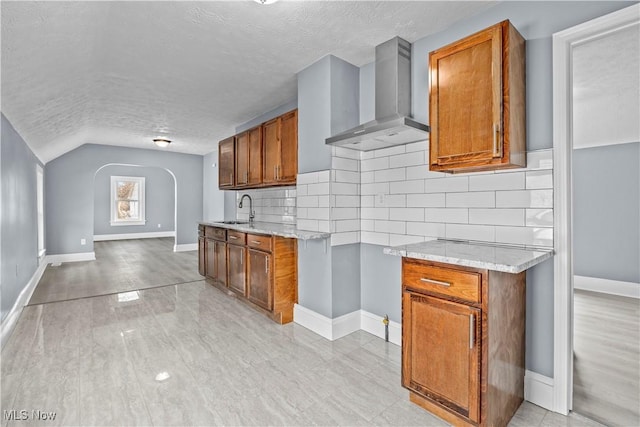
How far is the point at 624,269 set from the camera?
4457 mm

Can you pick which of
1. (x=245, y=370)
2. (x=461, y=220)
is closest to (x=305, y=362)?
(x=245, y=370)

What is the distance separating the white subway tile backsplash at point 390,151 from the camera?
2762 mm

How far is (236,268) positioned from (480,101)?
3131 millimetres

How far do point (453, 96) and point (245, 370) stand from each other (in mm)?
2385

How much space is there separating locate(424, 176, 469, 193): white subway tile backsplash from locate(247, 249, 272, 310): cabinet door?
1718 mm

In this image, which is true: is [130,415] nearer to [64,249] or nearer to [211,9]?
[211,9]

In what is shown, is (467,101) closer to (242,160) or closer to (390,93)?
(390,93)

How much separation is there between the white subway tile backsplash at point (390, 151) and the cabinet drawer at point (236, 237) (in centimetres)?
178

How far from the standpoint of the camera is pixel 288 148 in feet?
11.8

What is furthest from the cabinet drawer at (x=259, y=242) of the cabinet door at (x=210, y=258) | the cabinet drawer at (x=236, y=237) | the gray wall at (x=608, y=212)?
the gray wall at (x=608, y=212)

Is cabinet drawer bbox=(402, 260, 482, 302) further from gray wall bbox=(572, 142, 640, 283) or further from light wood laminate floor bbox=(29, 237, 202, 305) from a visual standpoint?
gray wall bbox=(572, 142, 640, 283)

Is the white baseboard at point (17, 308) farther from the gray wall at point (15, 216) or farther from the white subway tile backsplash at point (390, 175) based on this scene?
the white subway tile backsplash at point (390, 175)

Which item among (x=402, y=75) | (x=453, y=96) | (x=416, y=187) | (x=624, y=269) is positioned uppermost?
(x=402, y=75)

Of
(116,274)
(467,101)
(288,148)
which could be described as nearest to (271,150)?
→ (288,148)
